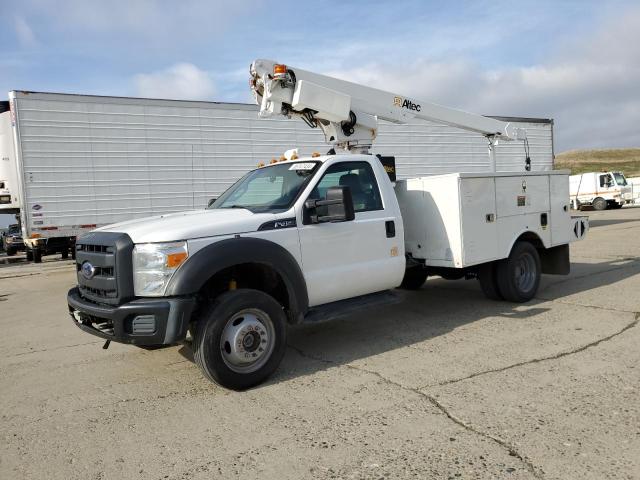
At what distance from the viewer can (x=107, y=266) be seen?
4.39 meters

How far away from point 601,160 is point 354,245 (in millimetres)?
98968

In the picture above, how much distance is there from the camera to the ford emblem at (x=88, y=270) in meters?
4.59

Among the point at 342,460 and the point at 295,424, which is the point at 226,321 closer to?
the point at 295,424

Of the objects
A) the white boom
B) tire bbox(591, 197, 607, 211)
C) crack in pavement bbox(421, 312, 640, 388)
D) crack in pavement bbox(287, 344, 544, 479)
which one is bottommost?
crack in pavement bbox(287, 344, 544, 479)

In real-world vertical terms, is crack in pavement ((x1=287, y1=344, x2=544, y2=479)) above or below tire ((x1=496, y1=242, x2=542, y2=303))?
below

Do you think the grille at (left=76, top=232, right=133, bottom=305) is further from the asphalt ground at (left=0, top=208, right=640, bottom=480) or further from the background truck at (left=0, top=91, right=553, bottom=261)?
the background truck at (left=0, top=91, right=553, bottom=261)

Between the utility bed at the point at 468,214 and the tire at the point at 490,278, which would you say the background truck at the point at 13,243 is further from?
the tire at the point at 490,278

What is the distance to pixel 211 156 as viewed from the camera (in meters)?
12.9

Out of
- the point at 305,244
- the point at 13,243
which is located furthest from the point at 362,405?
the point at 13,243

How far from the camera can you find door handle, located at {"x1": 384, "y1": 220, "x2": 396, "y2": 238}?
572cm

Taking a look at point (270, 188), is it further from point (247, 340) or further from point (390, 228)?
point (247, 340)

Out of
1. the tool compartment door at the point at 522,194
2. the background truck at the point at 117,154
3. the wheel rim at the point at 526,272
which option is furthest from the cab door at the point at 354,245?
the background truck at the point at 117,154

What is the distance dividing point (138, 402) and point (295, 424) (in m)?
1.42

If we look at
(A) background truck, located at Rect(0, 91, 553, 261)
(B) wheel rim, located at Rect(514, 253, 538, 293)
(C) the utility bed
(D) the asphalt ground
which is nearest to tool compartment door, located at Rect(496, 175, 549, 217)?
(C) the utility bed
